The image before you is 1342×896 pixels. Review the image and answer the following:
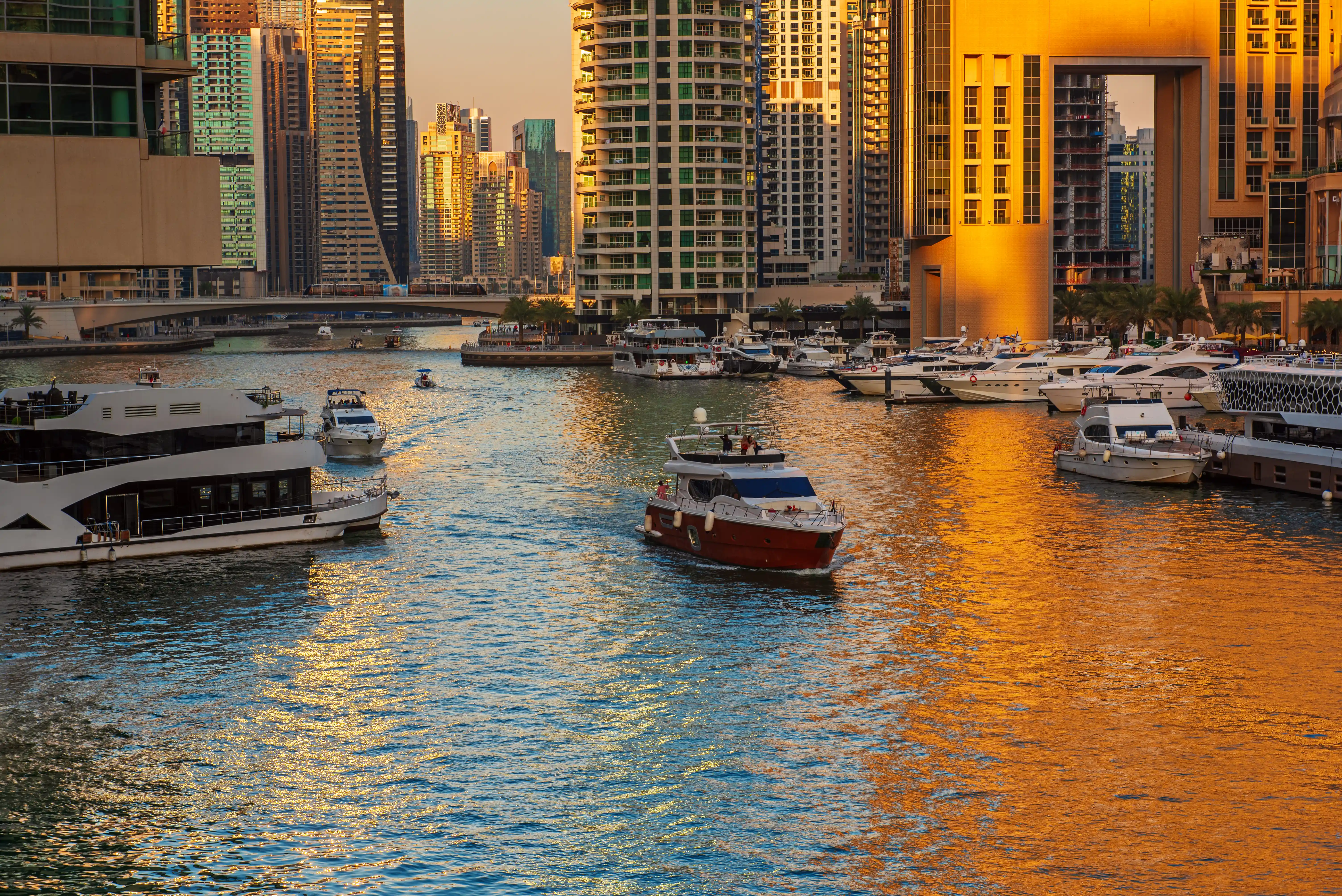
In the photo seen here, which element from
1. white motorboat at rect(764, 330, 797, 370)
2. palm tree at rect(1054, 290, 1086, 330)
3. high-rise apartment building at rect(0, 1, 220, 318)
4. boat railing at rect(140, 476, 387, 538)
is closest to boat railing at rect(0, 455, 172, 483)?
boat railing at rect(140, 476, 387, 538)

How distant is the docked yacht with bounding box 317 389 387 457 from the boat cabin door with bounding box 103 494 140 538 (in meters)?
28.0

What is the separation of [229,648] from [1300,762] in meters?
26.1

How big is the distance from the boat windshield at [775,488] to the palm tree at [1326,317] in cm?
8476

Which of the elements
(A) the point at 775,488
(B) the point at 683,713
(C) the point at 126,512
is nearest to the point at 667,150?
(C) the point at 126,512

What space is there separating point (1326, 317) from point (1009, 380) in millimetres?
27225

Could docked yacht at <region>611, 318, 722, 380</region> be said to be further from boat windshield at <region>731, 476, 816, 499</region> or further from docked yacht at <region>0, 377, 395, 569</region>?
boat windshield at <region>731, 476, 816, 499</region>

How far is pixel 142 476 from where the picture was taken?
165ft

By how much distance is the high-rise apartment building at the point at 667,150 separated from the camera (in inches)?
7219

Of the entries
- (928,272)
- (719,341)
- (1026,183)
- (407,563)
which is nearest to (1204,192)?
(1026,183)

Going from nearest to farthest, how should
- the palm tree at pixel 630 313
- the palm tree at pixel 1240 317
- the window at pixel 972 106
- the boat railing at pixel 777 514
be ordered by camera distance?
the boat railing at pixel 777 514
the palm tree at pixel 1240 317
the window at pixel 972 106
the palm tree at pixel 630 313

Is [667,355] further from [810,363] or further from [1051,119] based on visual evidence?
[1051,119]

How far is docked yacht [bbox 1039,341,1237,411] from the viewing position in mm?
99375

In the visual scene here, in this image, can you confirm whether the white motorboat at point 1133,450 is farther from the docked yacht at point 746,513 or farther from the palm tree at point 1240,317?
the palm tree at point 1240,317

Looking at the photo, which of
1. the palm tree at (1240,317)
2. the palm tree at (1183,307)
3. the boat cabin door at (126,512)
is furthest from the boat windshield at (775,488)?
the palm tree at (1183,307)
